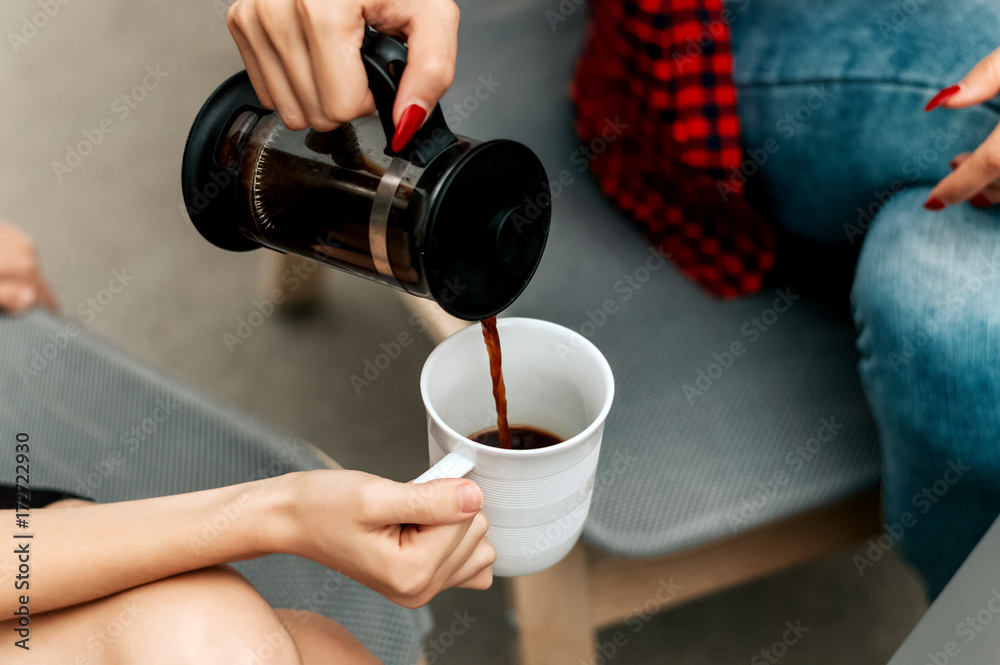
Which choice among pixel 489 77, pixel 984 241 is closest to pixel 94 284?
pixel 489 77

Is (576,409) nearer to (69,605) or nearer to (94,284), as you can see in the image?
(69,605)

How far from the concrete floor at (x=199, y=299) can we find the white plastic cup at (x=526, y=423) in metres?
0.39

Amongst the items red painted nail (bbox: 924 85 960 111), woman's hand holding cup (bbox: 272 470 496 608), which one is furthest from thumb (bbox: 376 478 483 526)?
red painted nail (bbox: 924 85 960 111)

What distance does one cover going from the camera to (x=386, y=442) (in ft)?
4.20

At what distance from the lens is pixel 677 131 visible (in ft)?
2.65

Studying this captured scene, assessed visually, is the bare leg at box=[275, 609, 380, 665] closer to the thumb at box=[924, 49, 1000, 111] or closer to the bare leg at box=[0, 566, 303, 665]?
the bare leg at box=[0, 566, 303, 665]

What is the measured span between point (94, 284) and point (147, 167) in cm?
33

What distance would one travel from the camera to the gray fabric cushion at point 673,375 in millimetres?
724

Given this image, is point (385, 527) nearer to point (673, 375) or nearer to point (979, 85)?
point (673, 375)

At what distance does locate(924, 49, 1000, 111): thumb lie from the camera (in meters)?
0.66

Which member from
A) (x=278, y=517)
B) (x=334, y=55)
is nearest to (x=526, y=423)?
(x=278, y=517)

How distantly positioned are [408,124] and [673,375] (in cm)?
45

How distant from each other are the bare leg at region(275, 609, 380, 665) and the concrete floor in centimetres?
33

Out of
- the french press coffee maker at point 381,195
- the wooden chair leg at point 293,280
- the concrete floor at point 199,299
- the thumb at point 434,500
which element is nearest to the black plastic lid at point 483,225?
the french press coffee maker at point 381,195
